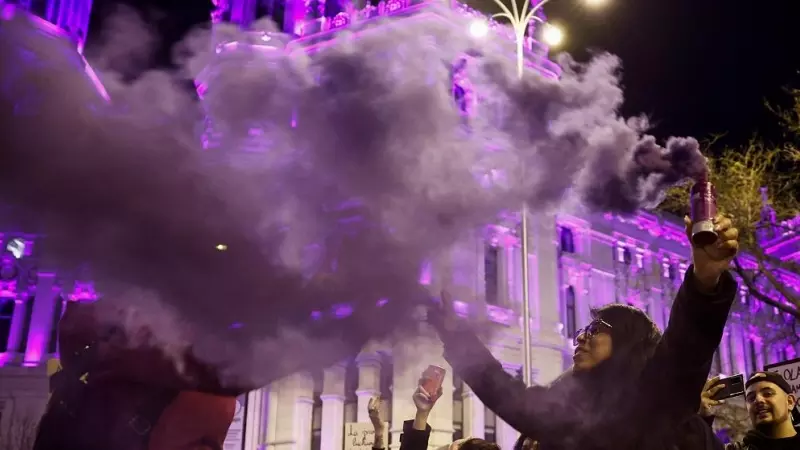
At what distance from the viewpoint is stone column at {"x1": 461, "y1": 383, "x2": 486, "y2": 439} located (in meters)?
23.1

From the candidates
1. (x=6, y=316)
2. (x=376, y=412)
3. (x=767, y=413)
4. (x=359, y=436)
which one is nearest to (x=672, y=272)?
(x=359, y=436)

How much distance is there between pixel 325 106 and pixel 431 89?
0.85 m

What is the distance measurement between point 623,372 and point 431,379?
1.26 m

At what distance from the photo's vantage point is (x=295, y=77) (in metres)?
4.64

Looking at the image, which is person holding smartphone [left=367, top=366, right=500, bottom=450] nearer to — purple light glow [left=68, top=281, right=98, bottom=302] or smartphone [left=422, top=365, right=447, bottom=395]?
smartphone [left=422, top=365, right=447, bottom=395]

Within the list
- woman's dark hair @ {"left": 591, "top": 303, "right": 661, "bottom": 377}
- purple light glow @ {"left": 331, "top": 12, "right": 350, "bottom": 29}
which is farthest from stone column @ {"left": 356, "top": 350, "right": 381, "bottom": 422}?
purple light glow @ {"left": 331, "top": 12, "right": 350, "bottom": 29}

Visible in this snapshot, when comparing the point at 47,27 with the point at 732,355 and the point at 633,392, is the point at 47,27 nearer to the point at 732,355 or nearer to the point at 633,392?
the point at 633,392

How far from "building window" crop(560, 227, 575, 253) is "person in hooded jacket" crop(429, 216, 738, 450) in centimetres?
2654

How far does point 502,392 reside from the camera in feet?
11.5

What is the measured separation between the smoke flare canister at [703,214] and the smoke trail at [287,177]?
1.49m

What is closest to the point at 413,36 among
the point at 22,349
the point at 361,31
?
the point at 361,31

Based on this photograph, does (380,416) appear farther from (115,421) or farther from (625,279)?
A: (625,279)

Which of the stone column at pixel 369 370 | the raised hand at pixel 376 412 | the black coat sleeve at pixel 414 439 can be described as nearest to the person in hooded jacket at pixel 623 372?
the black coat sleeve at pixel 414 439

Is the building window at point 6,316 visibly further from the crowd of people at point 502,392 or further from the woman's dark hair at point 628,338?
the woman's dark hair at point 628,338
